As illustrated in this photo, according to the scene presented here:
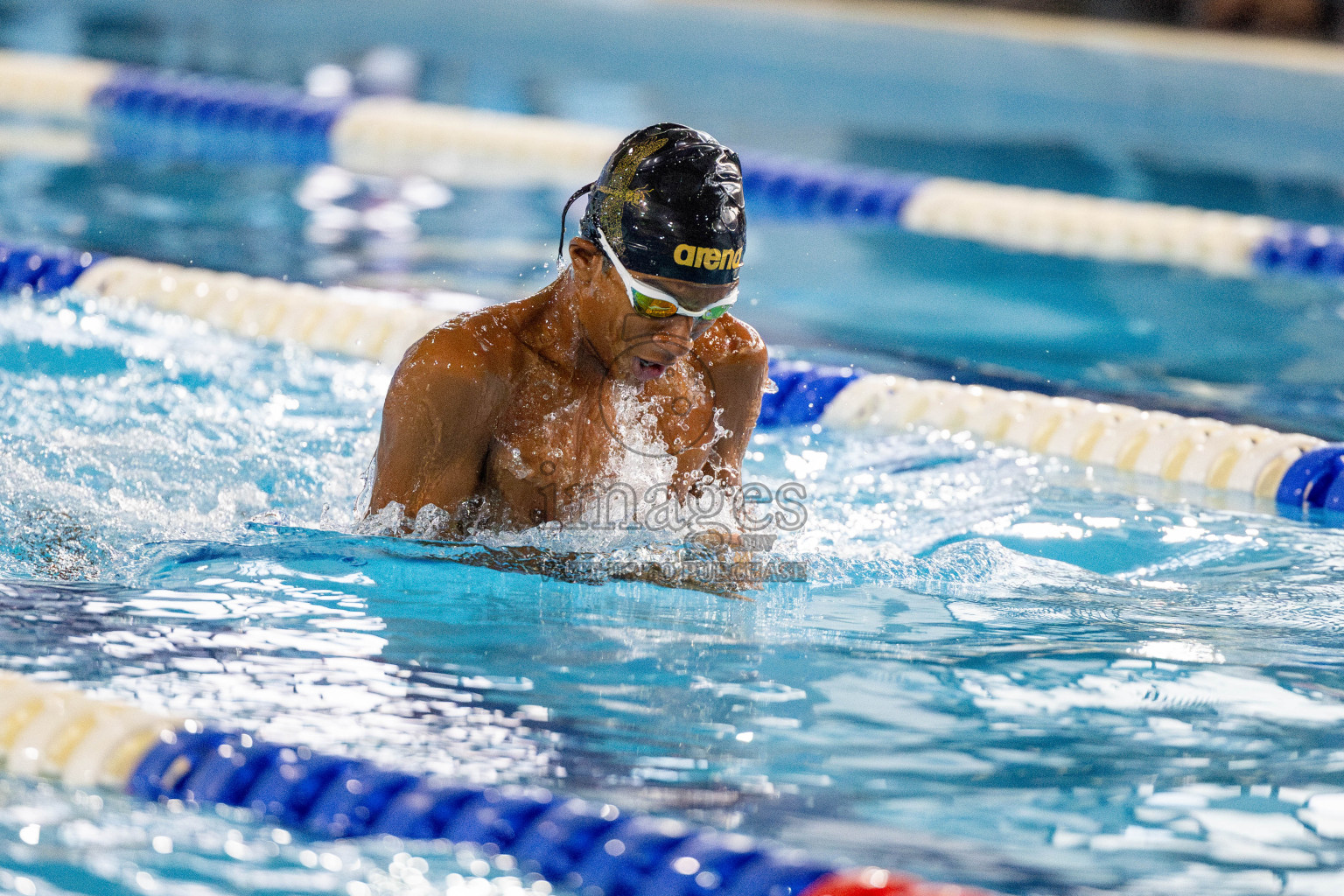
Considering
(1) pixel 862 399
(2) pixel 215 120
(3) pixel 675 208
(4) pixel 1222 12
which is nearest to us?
(3) pixel 675 208

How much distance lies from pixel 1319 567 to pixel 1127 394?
152 centimetres

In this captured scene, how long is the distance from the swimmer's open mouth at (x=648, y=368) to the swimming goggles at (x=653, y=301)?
0.33 ft

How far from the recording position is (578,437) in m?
3.01

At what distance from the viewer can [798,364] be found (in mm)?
4961

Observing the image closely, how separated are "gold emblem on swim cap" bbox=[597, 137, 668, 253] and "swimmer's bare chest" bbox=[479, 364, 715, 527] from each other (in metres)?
0.31

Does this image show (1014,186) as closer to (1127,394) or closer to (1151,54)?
(1151,54)

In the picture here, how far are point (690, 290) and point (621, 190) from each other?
8.0 inches

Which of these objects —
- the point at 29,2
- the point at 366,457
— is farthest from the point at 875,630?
the point at 29,2

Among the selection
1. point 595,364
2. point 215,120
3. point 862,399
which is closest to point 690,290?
point 595,364

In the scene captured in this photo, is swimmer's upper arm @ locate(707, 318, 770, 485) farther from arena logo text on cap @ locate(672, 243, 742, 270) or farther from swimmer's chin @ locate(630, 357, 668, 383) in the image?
arena logo text on cap @ locate(672, 243, 742, 270)

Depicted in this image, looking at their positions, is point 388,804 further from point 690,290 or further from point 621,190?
point 621,190

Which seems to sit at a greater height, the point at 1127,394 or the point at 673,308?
the point at 673,308

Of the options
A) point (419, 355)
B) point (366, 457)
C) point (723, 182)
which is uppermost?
point (723, 182)

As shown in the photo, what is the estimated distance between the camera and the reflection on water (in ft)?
7.45
